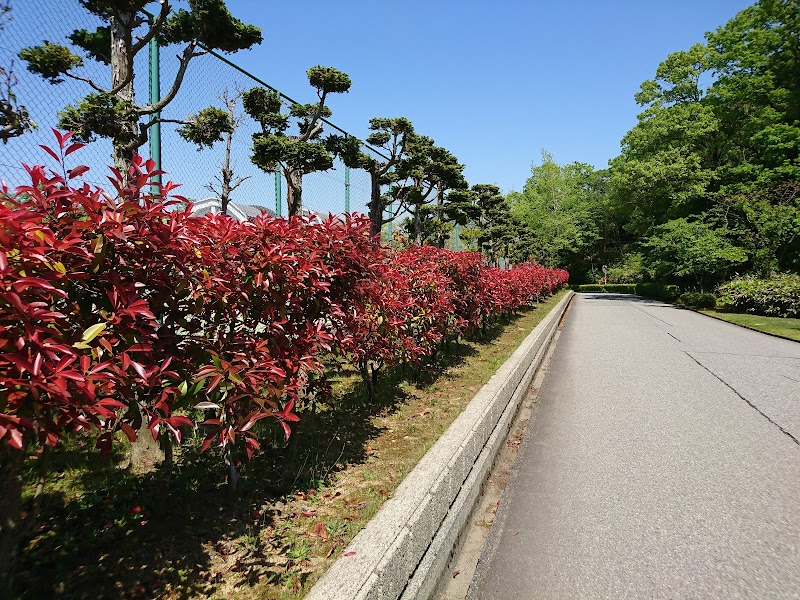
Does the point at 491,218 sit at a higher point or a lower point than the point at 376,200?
higher

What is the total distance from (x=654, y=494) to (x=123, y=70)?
5.65 metres

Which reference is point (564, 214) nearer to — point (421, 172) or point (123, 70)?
point (421, 172)

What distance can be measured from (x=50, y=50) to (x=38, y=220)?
3.43 metres

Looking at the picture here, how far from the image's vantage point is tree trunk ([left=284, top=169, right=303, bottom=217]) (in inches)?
336

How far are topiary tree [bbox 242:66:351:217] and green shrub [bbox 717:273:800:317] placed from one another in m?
17.9

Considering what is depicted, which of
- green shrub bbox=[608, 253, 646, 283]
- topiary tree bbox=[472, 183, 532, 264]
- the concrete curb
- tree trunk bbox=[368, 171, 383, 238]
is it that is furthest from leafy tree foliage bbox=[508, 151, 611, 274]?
the concrete curb

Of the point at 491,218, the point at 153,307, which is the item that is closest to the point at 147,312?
the point at 153,307

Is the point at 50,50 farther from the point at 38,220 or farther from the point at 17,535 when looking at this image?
the point at 17,535

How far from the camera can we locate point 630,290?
41.9m

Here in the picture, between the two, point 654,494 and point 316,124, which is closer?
point 654,494

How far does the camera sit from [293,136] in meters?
8.92

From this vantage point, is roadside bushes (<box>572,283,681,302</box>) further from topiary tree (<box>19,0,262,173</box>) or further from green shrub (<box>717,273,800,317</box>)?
topiary tree (<box>19,0,262,173</box>)

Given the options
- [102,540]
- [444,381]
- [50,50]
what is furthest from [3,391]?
[444,381]

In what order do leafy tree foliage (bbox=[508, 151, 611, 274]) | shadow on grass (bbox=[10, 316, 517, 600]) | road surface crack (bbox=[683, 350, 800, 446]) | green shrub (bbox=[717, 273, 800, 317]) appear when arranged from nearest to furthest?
shadow on grass (bbox=[10, 316, 517, 600]), road surface crack (bbox=[683, 350, 800, 446]), green shrub (bbox=[717, 273, 800, 317]), leafy tree foliage (bbox=[508, 151, 611, 274])
